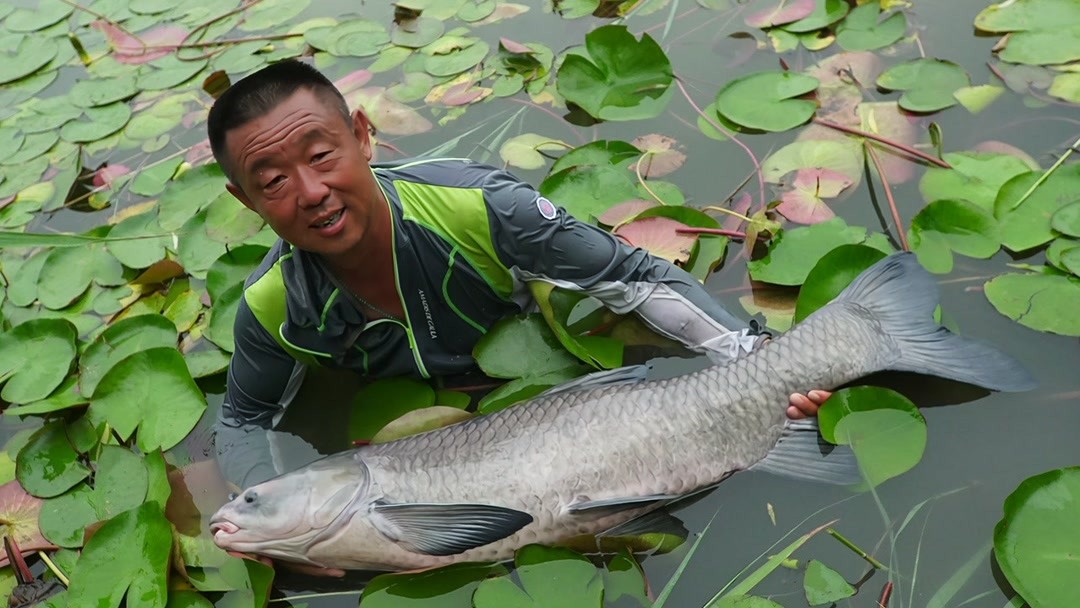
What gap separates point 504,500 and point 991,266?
5.85ft

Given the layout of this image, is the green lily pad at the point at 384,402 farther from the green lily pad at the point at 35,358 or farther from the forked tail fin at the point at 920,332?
the forked tail fin at the point at 920,332

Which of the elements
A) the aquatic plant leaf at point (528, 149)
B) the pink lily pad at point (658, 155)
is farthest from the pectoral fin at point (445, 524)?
the aquatic plant leaf at point (528, 149)

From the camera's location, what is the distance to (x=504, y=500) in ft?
8.43

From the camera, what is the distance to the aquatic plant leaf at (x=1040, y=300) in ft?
9.19

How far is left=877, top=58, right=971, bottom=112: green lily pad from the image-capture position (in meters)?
3.72

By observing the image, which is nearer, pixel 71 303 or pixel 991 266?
pixel 991 266

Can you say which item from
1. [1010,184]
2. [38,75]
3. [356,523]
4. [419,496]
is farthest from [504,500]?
[38,75]

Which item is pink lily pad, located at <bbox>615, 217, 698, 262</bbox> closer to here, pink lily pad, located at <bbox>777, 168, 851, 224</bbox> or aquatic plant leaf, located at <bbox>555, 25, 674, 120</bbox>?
pink lily pad, located at <bbox>777, 168, 851, 224</bbox>

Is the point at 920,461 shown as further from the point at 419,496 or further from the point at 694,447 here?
the point at 419,496

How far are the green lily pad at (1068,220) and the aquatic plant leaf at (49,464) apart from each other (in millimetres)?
3299

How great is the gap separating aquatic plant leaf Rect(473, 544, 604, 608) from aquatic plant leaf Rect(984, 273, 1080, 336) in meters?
1.51

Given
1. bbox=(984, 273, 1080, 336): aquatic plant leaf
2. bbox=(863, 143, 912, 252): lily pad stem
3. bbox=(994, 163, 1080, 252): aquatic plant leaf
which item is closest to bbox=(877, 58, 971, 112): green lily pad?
bbox=(863, 143, 912, 252): lily pad stem

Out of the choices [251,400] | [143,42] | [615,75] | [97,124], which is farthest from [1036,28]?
[143,42]

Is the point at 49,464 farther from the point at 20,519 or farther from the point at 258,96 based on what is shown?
the point at 258,96
